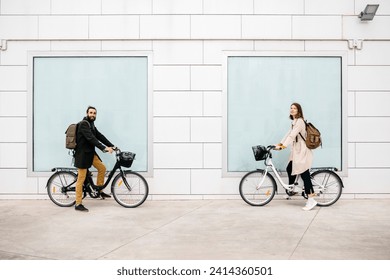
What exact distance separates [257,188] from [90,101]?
4.10 m

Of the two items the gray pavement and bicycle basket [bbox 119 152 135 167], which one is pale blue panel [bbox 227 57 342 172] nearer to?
the gray pavement

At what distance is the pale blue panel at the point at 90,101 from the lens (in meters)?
10.0

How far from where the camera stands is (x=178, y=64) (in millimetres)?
9992

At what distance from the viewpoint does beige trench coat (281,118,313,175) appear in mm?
8570

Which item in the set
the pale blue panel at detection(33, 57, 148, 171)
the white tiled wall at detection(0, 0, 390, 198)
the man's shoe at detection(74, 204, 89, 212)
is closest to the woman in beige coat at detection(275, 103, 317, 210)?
the white tiled wall at detection(0, 0, 390, 198)

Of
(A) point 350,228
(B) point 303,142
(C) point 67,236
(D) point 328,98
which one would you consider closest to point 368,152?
(D) point 328,98

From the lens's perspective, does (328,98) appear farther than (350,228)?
Yes

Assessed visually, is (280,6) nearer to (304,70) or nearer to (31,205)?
(304,70)

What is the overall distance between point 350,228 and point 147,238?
3134mm

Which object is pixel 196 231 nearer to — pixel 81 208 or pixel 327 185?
pixel 81 208

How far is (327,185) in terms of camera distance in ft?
30.0

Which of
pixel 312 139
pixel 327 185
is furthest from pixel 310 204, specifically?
pixel 312 139

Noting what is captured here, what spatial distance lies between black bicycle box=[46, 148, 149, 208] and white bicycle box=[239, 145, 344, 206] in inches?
79.3

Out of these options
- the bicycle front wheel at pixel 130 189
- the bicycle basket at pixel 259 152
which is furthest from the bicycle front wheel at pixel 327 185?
the bicycle front wheel at pixel 130 189
